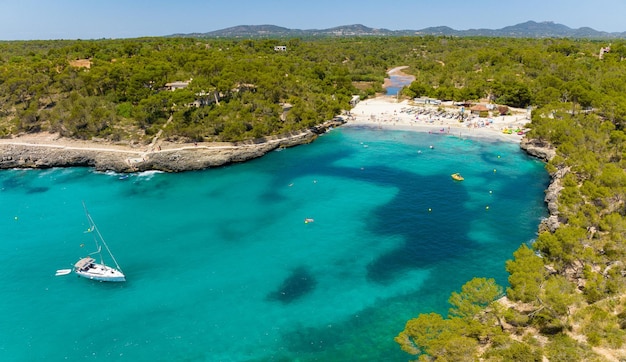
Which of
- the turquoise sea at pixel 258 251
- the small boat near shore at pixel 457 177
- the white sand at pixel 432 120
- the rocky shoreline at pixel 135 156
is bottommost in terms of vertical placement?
the turquoise sea at pixel 258 251

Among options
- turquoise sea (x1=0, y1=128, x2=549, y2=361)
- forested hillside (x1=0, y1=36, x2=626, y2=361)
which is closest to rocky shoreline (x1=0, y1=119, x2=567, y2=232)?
turquoise sea (x1=0, y1=128, x2=549, y2=361)

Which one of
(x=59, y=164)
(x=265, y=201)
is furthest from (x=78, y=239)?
(x=59, y=164)

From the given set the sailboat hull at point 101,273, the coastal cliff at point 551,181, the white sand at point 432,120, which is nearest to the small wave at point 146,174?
the sailboat hull at point 101,273

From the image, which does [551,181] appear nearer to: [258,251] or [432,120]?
[432,120]

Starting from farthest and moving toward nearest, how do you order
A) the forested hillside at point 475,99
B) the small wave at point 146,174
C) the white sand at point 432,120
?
1. the white sand at point 432,120
2. the small wave at point 146,174
3. the forested hillside at point 475,99

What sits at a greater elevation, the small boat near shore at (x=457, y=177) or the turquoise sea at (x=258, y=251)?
the small boat near shore at (x=457, y=177)

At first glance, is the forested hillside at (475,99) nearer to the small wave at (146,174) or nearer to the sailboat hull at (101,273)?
the small wave at (146,174)

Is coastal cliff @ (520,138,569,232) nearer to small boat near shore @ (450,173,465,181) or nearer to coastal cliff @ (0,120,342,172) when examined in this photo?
small boat near shore @ (450,173,465,181)
